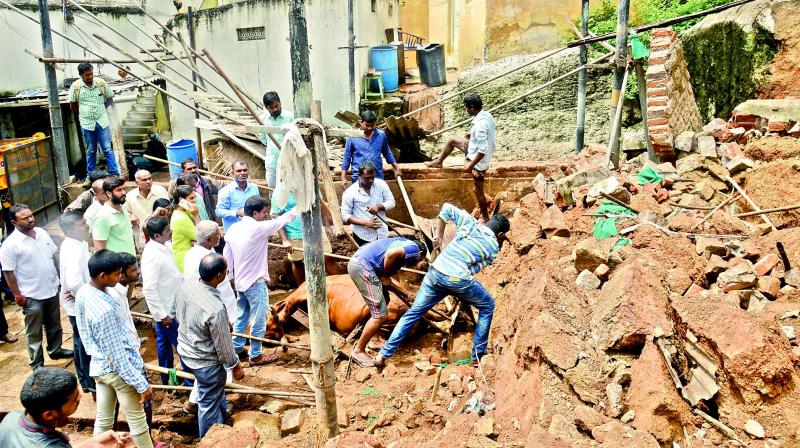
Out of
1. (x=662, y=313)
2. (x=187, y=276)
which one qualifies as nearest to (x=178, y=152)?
(x=187, y=276)

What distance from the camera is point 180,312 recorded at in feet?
15.8

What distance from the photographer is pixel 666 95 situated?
7230 millimetres

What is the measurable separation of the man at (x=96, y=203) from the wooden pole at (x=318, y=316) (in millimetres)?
2909

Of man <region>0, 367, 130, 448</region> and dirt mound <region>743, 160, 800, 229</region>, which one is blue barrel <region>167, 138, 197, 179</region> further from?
dirt mound <region>743, 160, 800, 229</region>

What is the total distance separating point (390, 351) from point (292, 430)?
130 centimetres

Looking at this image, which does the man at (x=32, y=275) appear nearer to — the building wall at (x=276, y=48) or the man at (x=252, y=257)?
the man at (x=252, y=257)

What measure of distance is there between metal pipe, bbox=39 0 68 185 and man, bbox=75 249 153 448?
5919 millimetres

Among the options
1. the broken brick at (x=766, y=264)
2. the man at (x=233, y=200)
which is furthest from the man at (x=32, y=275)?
the broken brick at (x=766, y=264)

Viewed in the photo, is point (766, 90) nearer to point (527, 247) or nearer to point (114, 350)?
point (527, 247)

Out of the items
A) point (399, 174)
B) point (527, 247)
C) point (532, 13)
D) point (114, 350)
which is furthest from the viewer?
point (532, 13)

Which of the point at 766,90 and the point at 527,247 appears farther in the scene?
the point at 766,90

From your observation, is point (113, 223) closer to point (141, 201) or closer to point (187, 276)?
point (141, 201)

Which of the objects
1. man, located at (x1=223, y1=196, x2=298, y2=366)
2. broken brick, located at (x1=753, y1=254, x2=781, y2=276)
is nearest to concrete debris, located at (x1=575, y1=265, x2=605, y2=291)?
broken brick, located at (x1=753, y1=254, x2=781, y2=276)

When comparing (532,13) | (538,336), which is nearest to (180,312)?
(538,336)
